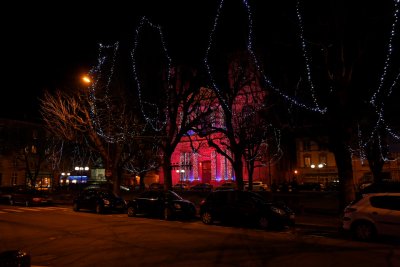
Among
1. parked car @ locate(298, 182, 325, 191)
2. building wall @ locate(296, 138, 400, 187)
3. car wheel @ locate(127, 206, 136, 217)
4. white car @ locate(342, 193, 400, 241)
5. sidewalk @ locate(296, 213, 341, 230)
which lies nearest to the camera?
white car @ locate(342, 193, 400, 241)

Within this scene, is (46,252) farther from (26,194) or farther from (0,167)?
(0,167)

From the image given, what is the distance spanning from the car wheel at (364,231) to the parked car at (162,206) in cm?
860

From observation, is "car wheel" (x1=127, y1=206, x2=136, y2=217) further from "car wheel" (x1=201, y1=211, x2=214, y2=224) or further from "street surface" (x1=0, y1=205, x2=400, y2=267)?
"street surface" (x1=0, y1=205, x2=400, y2=267)

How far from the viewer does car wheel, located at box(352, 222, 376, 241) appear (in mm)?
11945

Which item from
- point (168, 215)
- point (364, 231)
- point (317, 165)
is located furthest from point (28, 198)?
point (317, 165)

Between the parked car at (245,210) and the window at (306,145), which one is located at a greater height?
the window at (306,145)

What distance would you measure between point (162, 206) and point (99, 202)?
16.6 feet

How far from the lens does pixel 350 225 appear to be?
12.5 meters

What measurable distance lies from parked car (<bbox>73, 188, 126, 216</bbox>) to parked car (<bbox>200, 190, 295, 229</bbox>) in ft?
24.3

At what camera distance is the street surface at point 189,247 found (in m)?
8.70

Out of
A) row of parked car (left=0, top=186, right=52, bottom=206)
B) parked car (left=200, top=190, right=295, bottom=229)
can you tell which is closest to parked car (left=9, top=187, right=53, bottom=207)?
row of parked car (left=0, top=186, right=52, bottom=206)

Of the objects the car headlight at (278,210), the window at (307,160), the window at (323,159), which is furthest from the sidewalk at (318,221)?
the window at (307,160)

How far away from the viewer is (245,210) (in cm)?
1562

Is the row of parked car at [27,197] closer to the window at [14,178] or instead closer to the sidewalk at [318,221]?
the sidewalk at [318,221]
